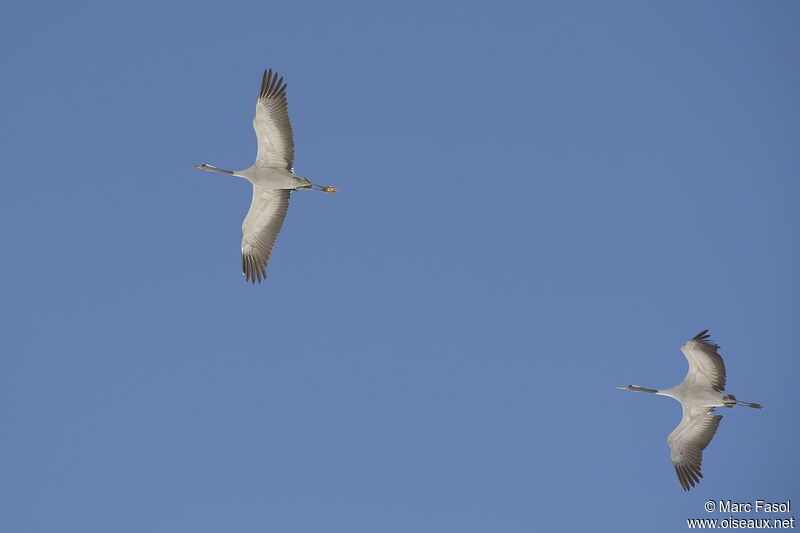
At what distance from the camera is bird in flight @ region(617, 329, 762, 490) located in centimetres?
3872

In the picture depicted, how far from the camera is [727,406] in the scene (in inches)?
1533

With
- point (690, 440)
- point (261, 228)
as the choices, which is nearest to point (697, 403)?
point (690, 440)

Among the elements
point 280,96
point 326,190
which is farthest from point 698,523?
point 280,96

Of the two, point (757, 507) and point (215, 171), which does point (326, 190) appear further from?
point (757, 507)

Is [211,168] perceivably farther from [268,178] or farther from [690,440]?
[690,440]

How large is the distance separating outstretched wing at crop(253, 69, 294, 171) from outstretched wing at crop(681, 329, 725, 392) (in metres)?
15.2

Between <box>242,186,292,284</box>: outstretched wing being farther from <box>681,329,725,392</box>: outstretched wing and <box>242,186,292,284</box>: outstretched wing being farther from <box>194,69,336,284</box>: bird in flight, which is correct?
<box>681,329,725,392</box>: outstretched wing

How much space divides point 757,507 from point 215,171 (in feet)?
74.0

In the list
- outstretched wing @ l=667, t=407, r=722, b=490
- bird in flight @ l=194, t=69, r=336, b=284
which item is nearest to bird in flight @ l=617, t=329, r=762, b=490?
outstretched wing @ l=667, t=407, r=722, b=490

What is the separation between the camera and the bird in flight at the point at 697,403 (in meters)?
38.7

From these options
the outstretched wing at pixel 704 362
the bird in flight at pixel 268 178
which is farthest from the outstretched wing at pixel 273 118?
the outstretched wing at pixel 704 362

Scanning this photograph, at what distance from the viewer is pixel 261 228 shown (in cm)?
3919

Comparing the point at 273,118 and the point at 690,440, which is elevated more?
the point at 273,118

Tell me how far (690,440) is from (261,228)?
16.8 meters
